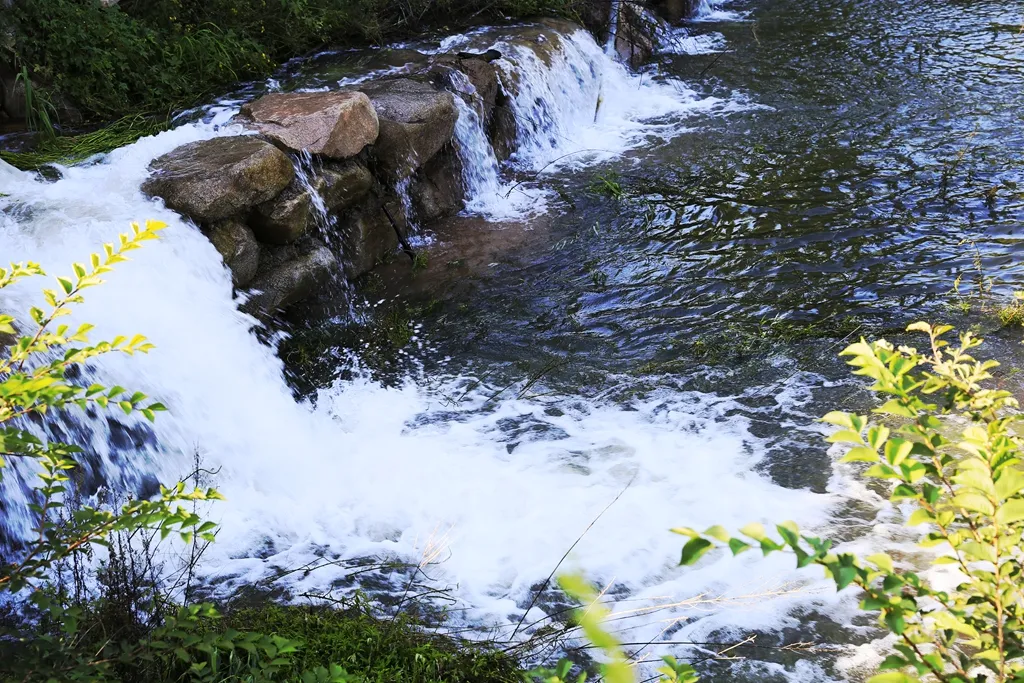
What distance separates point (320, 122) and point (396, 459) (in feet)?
9.21

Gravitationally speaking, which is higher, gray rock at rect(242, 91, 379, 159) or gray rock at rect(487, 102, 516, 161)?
gray rock at rect(242, 91, 379, 159)

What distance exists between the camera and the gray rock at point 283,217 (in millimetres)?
5340

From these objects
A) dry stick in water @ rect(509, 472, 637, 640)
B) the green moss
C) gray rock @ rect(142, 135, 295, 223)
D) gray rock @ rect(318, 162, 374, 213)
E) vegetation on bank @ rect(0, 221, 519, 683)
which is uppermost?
gray rock @ rect(142, 135, 295, 223)

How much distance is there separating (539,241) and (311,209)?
1.75m

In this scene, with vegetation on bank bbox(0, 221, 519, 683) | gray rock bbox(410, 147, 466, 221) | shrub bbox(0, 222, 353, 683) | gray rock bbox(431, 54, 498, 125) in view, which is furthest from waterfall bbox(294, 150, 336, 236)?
shrub bbox(0, 222, 353, 683)

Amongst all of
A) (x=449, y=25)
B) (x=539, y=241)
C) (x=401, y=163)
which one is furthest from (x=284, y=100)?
(x=449, y=25)

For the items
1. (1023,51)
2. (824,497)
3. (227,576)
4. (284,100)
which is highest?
(284,100)

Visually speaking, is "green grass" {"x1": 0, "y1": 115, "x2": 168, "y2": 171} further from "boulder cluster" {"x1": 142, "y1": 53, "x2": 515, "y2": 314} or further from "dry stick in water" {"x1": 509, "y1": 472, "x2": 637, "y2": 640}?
"dry stick in water" {"x1": 509, "y1": 472, "x2": 637, "y2": 640}

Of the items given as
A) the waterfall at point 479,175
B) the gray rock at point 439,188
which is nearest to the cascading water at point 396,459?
the gray rock at point 439,188

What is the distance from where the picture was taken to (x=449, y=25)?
8.99m

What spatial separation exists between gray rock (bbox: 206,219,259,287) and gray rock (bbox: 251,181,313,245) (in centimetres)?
12

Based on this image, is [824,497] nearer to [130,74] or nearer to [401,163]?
[401,163]

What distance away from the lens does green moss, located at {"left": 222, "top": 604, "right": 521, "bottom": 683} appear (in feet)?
8.82

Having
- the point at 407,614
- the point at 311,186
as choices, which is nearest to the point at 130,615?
the point at 407,614
